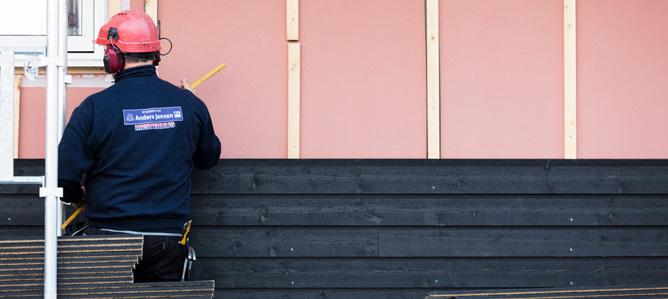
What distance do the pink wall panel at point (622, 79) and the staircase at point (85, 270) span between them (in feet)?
6.87

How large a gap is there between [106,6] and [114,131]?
37.1 inches

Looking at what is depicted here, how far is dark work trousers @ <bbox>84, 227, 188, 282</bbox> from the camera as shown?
17.5 ft

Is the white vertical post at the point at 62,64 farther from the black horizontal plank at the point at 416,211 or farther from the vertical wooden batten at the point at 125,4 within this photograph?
the black horizontal plank at the point at 416,211

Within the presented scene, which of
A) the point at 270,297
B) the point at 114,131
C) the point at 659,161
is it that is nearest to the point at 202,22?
the point at 114,131

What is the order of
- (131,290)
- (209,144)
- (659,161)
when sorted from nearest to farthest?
1. (131,290)
2. (209,144)
3. (659,161)

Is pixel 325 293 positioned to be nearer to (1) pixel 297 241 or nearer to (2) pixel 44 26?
(1) pixel 297 241

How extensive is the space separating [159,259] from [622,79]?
236 cm

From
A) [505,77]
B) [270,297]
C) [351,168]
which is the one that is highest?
[505,77]

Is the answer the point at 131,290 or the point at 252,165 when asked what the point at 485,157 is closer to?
the point at 252,165

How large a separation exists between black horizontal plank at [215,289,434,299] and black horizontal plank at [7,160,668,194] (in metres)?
0.45

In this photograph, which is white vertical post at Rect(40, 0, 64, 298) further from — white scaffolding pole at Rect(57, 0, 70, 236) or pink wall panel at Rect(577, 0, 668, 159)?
pink wall panel at Rect(577, 0, 668, 159)

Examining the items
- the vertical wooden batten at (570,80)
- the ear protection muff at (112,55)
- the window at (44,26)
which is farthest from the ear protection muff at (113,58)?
the vertical wooden batten at (570,80)

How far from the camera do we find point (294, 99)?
6008 mm

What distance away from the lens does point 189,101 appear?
5.50 m
